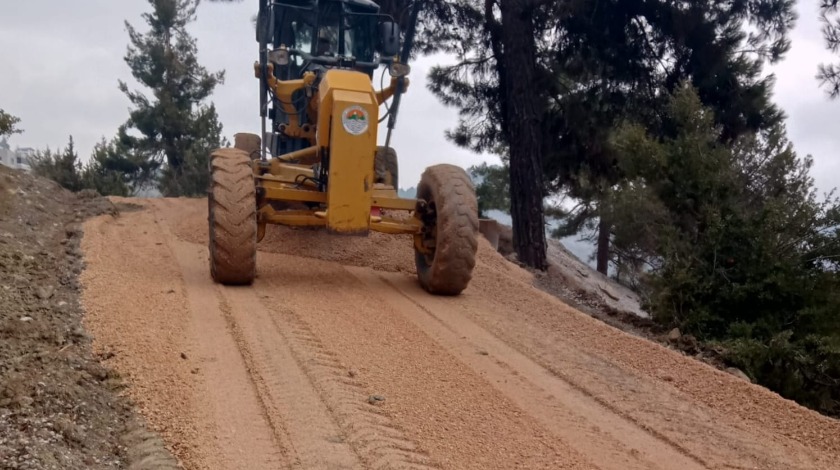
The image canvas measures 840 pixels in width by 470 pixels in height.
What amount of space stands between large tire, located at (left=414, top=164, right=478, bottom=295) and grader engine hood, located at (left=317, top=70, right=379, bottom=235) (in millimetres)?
843

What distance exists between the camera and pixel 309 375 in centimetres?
495

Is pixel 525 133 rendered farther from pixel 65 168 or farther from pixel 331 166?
pixel 65 168

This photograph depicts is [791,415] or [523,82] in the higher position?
[523,82]

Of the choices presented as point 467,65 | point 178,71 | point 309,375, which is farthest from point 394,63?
point 178,71

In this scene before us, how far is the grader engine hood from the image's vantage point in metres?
7.31

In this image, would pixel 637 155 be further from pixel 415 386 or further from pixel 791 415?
pixel 415 386

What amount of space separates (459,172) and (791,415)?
426 cm

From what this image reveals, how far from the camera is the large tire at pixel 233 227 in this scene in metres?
7.22

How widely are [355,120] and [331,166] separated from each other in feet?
1.60

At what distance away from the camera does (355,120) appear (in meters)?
7.32

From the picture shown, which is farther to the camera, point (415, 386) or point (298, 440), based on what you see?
point (415, 386)

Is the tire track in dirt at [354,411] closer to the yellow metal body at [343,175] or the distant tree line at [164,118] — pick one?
the yellow metal body at [343,175]

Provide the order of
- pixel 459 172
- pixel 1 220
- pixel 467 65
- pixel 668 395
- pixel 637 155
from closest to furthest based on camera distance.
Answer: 1. pixel 668 395
2. pixel 459 172
3. pixel 1 220
4. pixel 637 155
5. pixel 467 65

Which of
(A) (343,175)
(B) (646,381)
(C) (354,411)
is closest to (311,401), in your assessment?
(C) (354,411)
